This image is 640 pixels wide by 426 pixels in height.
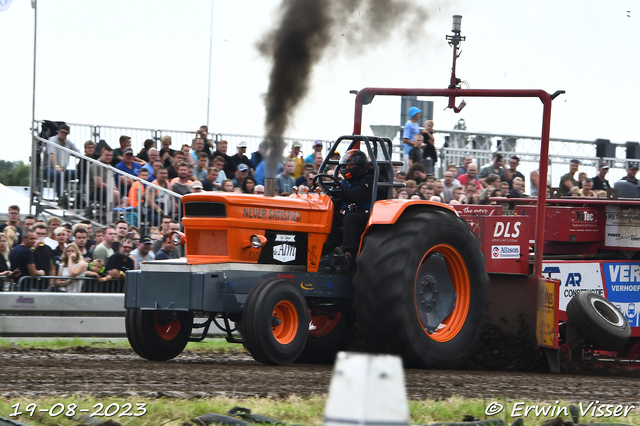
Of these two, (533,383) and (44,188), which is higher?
(44,188)

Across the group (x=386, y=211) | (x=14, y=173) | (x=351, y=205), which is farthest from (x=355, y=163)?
(x=14, y=173)

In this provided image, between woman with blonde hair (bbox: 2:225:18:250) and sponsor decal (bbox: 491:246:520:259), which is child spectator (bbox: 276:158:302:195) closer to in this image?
woman with blonde hair (bbox: 2:225:18:250)

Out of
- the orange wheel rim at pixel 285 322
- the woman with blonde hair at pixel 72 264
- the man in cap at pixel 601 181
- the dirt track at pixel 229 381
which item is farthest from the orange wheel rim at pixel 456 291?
→ the man in cap at pixel 601 181

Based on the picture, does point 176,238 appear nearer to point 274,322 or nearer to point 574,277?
point 274,322

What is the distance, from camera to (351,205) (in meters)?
7.73

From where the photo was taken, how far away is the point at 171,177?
40.8 ft

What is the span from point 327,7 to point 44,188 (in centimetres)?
572

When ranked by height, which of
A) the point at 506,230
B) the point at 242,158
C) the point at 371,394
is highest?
the point at 242,158

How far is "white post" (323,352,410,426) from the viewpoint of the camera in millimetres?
2215

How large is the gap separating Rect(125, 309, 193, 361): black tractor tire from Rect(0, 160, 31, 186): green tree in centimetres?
2334

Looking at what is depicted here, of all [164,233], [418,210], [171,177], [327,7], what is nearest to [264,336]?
[418,210]

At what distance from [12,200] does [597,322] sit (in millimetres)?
8802

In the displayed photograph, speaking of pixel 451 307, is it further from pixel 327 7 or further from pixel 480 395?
pixel 327 7

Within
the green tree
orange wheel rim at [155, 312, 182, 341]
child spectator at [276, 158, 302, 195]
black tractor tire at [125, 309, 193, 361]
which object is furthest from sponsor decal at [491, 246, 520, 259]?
the green tree
